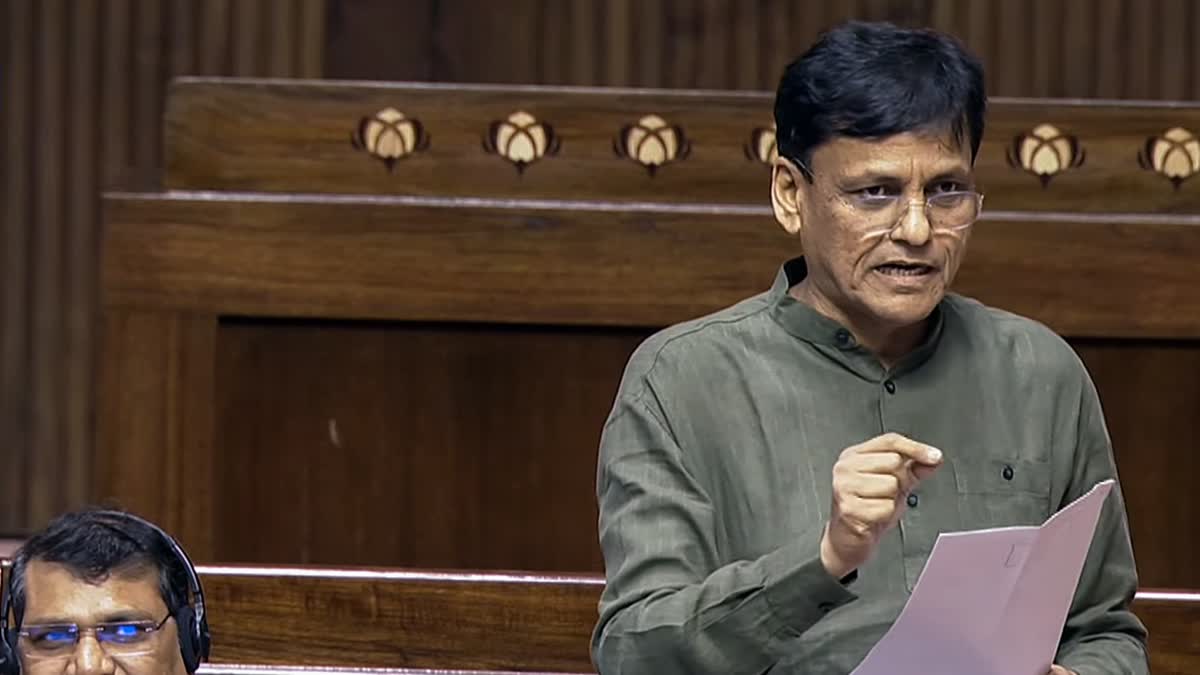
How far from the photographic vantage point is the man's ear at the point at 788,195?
2020mm

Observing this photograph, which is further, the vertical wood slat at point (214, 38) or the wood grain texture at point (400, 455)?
the vertical wood slat at point (214, 38)

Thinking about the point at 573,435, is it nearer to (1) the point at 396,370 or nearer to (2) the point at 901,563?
(1) the point at 396,370

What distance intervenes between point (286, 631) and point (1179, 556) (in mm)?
1109

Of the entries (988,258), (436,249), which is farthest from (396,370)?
(988,258)

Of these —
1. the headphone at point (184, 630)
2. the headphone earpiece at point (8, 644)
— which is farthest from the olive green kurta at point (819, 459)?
the headphone earpiece at point (8, 644)

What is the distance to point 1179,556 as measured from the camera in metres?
2.93

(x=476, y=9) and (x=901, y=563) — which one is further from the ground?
(x=476, y=9)

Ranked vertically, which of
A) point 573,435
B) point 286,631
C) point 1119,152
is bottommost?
point 286,631

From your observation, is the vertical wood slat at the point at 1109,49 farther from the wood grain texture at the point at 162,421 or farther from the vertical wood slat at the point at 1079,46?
the wood grain texture at the point at 162,421

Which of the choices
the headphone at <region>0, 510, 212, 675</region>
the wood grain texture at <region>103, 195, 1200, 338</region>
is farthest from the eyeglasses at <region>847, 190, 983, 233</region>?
the wood grain texture at <region>103, 195, 1200, 338</region>

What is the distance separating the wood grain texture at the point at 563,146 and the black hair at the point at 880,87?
1.19 meters

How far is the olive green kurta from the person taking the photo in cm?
193

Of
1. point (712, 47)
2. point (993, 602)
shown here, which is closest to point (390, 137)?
point (993, 602)

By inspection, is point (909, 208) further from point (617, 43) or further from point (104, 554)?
point (617, 43)
